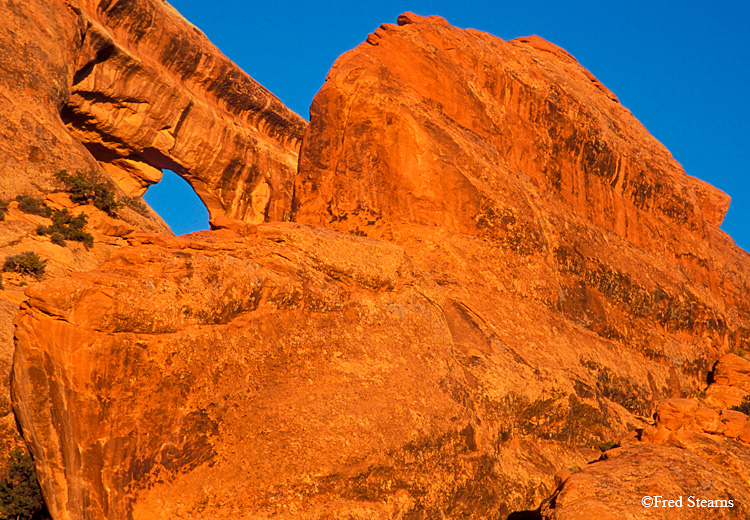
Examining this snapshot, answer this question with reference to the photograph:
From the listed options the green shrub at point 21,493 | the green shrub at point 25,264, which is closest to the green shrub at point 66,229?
the green shrub at point 25,264

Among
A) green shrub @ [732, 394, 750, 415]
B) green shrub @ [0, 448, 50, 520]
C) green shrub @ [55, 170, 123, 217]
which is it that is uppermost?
green shrub @ [55, 170, 123, 217]

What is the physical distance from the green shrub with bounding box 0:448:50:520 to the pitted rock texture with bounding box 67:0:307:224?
22712mm

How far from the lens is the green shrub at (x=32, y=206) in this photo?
24328mm

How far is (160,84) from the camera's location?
37.8 m

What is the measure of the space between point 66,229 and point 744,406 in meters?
22.2

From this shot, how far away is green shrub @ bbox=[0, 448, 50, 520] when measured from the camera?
44.9 feet

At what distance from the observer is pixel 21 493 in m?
13.9

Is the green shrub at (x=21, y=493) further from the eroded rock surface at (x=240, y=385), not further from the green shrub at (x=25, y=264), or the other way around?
the green shrub at (x=25, y=264)

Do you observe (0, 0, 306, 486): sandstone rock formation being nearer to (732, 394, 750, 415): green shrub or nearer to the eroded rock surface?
the eroded rock surface

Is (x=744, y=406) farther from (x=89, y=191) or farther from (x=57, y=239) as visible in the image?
(x=89, y=191)

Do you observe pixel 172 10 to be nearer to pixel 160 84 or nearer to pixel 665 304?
pixel 160 84

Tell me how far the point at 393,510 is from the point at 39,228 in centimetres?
1677

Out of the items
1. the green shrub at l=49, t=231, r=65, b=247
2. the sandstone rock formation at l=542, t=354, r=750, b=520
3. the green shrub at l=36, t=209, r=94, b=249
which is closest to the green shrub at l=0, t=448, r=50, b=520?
the sandstone rock formation at l=542, t=354, r=750, b=520

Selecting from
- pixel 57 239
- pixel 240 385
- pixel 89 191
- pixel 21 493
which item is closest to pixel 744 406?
pixel 240 385
